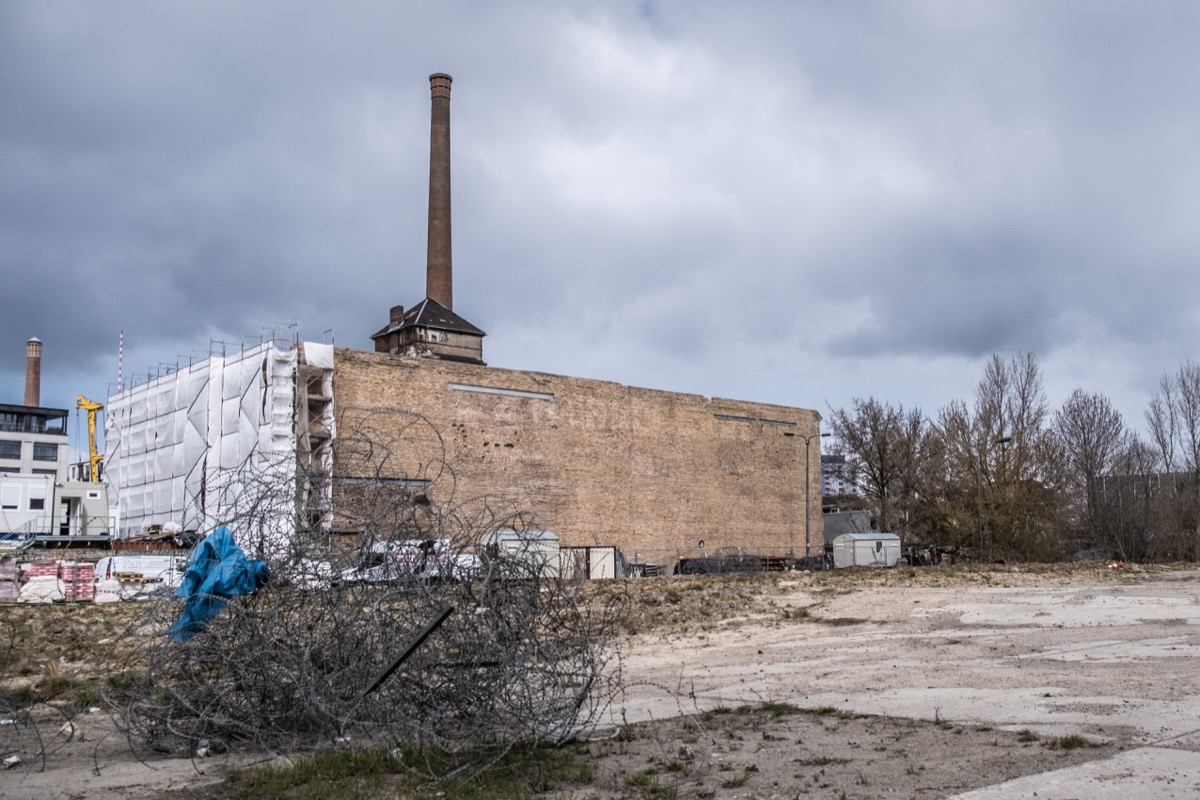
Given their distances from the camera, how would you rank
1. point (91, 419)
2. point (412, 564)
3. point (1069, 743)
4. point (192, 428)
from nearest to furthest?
point (1069, 743) → point (412, 564) → point (192, 428) → point (91, 419)

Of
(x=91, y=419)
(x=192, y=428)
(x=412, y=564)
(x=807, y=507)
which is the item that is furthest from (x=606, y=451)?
(x=91, y=419)

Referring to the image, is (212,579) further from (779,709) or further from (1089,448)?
(1089,448)

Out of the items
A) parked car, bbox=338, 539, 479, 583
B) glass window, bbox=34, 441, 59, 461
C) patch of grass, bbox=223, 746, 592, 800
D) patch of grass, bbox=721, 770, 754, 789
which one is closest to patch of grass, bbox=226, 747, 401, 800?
patch of grass, bbox=223, 746, 592, 800

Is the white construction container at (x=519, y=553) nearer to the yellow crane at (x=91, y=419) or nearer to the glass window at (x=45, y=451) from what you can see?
the yellow crane at (x=91, y=419)

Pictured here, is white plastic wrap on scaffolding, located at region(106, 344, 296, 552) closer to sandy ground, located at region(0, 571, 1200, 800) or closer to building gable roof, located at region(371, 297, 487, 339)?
building gable roof, located at region(371, 297, 487, 339)

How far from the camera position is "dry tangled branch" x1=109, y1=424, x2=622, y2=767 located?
822 centimetres

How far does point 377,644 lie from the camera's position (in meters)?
8.56

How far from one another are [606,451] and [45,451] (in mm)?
58128

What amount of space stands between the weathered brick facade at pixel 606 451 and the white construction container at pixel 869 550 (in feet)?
25.0

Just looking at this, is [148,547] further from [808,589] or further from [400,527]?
[400,527]

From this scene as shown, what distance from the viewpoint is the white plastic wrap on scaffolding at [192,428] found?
119 feet

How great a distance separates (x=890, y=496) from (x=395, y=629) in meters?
47.3

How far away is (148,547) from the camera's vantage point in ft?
123

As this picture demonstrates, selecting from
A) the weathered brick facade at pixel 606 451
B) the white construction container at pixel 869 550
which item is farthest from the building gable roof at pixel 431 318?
the white construction container at pixel 869 550
